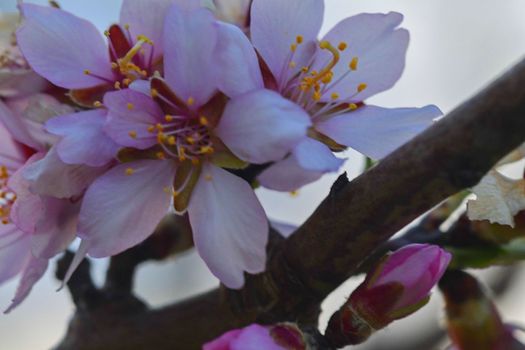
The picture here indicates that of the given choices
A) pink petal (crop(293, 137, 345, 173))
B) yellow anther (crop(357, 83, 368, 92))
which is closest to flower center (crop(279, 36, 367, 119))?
yellow anther (crop(357, 83, 368, 92))

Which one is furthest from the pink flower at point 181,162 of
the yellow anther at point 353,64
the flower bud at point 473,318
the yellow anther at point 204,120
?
the flower bud at point 473,318

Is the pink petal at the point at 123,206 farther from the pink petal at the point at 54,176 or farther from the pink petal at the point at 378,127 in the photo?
the pink petal at the point at 378,127

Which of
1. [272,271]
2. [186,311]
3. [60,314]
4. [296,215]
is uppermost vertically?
[272,271]

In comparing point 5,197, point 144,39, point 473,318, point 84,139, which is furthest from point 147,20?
point 473,318

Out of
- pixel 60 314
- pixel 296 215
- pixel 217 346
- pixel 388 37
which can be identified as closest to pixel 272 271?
pixel 217 346

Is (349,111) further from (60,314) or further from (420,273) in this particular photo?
(60,314)

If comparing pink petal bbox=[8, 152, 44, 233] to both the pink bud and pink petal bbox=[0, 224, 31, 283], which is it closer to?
pink petal bbox=[0, 224, 31, 283]
